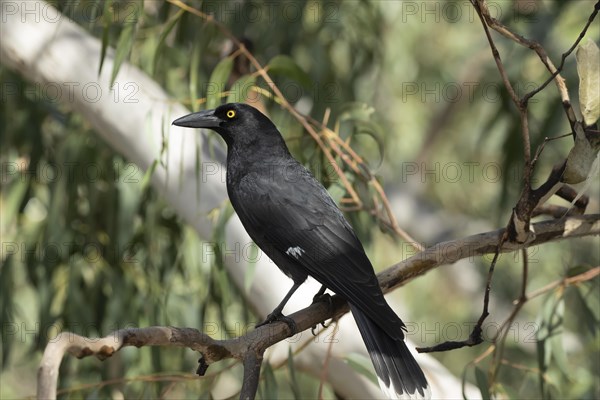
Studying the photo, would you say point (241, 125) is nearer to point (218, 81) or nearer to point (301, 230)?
point (218, 81)

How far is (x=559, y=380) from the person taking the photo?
407cm

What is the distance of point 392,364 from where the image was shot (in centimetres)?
229

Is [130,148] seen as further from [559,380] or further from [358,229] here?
[559,380]

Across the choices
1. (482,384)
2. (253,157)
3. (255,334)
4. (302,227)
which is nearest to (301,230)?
(302,227)

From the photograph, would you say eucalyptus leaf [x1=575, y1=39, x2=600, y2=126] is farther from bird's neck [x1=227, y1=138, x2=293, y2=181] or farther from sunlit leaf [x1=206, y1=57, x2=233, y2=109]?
sunlit leaf [x1=206, y1=57, x2=233, y2=109]

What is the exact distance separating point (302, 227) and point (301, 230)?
1cm

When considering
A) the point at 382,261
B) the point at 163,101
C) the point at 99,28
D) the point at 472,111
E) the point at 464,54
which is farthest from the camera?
the point at 472,111

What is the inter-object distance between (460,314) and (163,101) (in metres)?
4.52

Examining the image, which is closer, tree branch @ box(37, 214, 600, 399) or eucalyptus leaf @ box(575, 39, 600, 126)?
tree branch @ box(37, 214, 600, 399)

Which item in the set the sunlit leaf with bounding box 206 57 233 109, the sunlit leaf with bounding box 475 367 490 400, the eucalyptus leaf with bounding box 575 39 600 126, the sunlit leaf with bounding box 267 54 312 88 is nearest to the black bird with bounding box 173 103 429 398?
the sunlit leaf with bounding box 206 57 233 109

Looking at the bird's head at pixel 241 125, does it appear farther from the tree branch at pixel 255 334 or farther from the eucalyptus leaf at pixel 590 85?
the eucalyptus leaf at pixel 590 85

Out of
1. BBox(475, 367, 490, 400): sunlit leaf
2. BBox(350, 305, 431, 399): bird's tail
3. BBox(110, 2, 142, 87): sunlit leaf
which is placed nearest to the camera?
BBox(350, 305, 431, 399): bird's tail

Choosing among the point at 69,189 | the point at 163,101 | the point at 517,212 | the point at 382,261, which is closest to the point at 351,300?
the point at 517,212

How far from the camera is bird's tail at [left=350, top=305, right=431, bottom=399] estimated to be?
2246 millimetres
